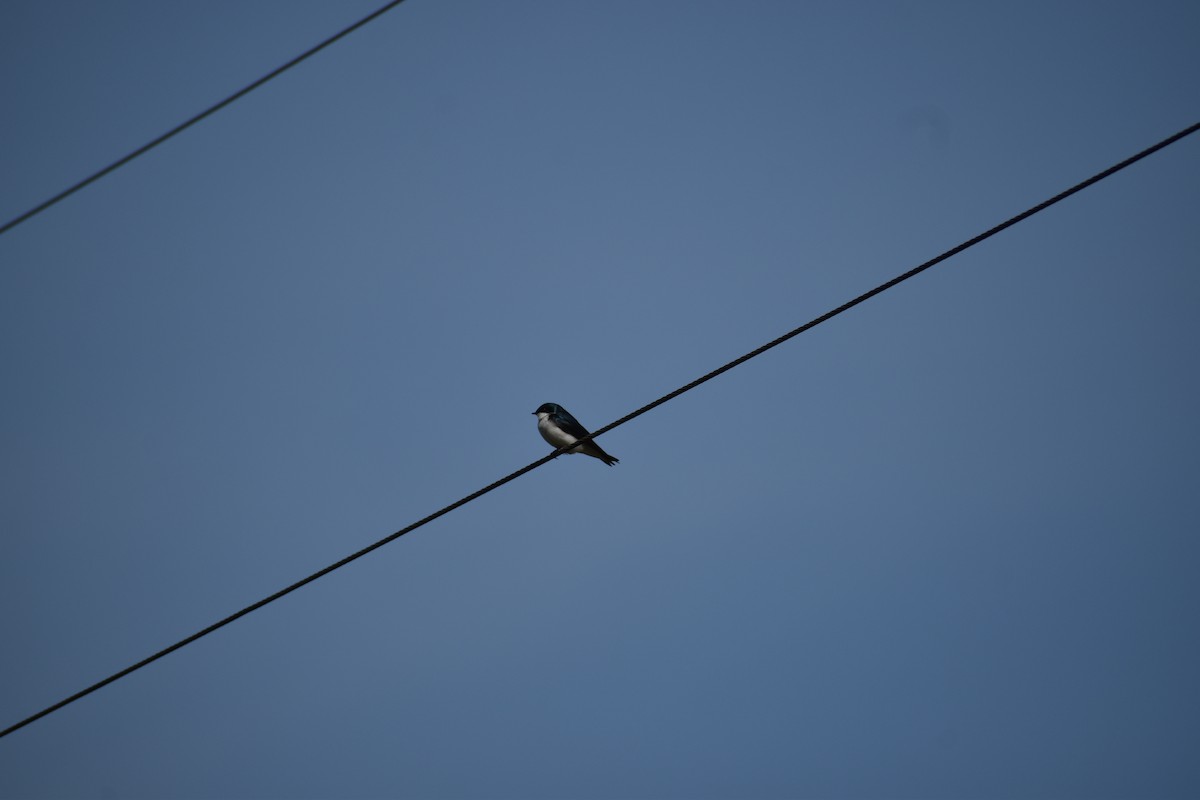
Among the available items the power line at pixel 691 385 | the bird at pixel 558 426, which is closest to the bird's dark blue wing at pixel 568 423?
the bird at pixel 558 426

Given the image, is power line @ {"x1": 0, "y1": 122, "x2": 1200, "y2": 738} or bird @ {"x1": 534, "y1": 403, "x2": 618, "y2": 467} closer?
power line @ {"x1": 0, "y1": 122, "x2": 1200, "y2": 738}

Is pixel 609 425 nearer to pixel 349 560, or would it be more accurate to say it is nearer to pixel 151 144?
pixel 349 560

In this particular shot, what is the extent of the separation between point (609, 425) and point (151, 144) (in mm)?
3642

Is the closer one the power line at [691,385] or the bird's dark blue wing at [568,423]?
the power line at [691,385]

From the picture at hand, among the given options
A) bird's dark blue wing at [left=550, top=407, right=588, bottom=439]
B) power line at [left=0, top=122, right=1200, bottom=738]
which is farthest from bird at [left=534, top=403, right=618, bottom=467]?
power line at [left=0, top=122, right=1200, bottom=738]

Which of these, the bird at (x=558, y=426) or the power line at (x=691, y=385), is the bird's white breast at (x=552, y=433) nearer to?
the bird at (x=558, y=426)

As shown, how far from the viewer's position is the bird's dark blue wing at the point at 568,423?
11.4 metres

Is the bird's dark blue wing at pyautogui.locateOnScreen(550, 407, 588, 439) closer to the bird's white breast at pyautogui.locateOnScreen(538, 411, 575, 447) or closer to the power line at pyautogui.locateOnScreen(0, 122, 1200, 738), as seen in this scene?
the bird's white breast at pyautogui.locateOnScreen(538, 411, 575, 447)

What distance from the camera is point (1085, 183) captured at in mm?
4523

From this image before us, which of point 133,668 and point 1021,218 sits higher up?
point 1021,218

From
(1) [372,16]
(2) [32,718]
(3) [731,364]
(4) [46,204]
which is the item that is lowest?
(2) [32,718]

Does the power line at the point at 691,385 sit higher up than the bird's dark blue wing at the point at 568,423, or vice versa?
the bird's dark blue wing at the point at 568,423

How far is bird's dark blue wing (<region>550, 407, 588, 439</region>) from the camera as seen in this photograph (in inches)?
448

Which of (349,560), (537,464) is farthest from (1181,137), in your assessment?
(349,560)
